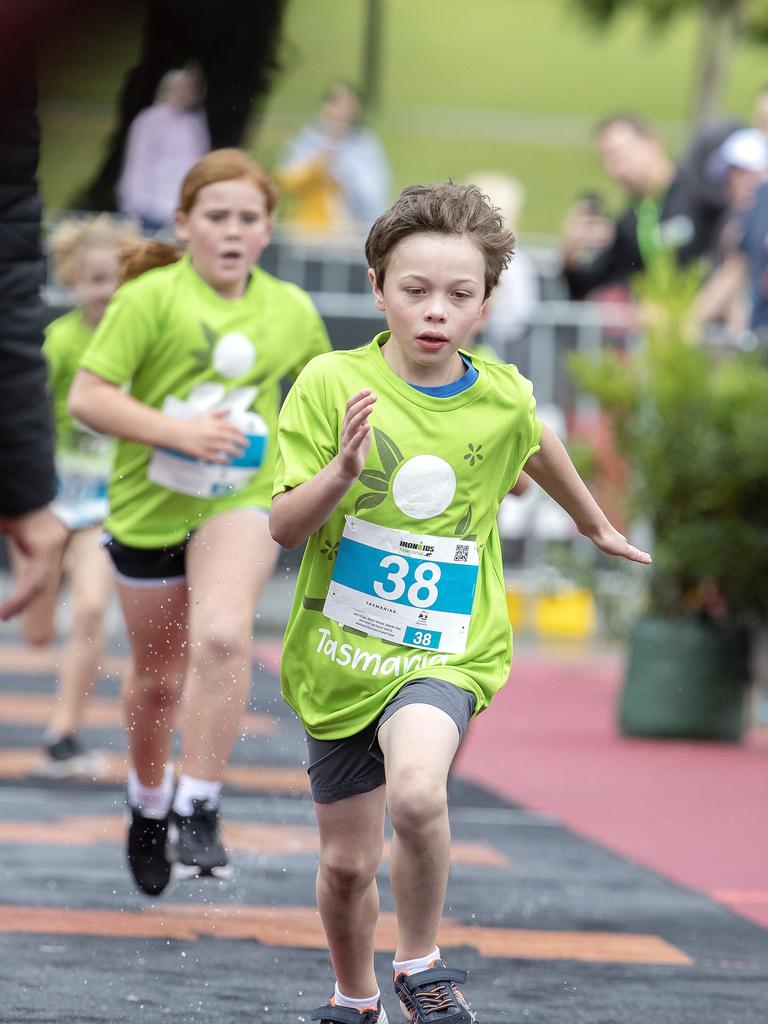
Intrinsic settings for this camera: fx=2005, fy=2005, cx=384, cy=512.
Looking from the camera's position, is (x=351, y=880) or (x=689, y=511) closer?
(x=351, y=880)

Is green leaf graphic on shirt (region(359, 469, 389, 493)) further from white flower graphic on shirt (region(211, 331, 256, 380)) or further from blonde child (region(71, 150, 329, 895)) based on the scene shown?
white flower graphic on shirt (region(211, 331, 256, 380))

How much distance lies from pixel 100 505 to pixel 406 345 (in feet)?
16.0

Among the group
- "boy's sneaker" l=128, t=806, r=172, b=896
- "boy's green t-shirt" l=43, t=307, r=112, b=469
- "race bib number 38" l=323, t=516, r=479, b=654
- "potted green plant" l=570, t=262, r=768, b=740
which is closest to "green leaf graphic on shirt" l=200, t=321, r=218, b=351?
"boy's sneaker" l=128, t=806, r=172, b=896

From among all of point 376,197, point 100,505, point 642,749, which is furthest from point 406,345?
point 376,197

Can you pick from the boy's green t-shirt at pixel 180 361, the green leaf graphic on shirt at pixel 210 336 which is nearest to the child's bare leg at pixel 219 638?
the boy's green t-shirt at pixel 180 361

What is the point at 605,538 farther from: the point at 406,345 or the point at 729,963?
the point at 729,963

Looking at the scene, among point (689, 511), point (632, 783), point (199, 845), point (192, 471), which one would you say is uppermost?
point (192, 471)

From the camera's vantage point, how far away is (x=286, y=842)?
680cm

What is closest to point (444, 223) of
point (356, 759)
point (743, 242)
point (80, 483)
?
point (356, 759)

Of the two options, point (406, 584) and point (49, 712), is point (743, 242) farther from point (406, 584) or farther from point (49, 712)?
point (406, 584)

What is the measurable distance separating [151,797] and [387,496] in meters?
2.27

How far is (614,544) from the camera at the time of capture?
4219 mm

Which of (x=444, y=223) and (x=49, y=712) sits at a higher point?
(x=444, y=223)

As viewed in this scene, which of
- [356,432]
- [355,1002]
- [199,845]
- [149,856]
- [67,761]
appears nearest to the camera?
[356,432]
